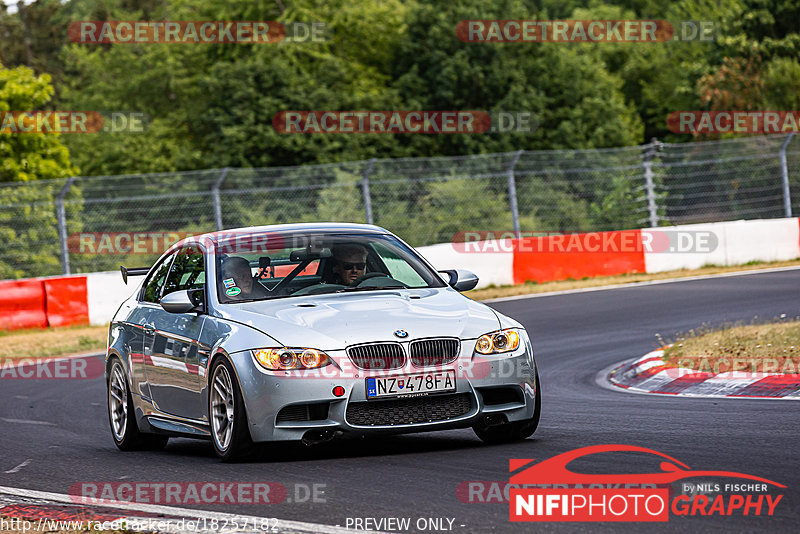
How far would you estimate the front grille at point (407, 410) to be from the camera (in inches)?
286

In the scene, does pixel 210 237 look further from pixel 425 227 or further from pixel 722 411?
pixel 425 227

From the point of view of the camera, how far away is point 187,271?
355 inches

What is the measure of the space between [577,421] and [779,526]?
3787mm

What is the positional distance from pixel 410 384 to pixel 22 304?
589 inches

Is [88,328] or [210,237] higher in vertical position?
[210,237]

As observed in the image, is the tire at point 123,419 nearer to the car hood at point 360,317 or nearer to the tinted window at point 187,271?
the tinted window at point 187,271

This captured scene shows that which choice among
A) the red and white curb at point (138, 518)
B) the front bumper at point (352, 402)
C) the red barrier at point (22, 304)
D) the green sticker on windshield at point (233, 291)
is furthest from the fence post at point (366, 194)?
the red and white curb at point (138, 518)

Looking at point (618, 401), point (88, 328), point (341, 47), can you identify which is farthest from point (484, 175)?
point (341, 47)

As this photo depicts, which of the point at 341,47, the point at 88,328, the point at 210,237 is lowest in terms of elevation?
the point at 88,328

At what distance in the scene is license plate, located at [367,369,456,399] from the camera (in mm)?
7219

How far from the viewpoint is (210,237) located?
8898 mm

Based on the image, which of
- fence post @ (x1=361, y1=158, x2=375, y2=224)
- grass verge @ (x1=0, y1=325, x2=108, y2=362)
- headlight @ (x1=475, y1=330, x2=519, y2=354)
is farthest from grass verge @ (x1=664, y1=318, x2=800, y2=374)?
fence post @ (x1=361, y1=158, x2=375, y2=224)

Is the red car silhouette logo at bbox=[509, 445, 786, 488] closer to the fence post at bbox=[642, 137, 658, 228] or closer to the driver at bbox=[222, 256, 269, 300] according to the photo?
the driver at bbox=[222, 256, 269, 300]

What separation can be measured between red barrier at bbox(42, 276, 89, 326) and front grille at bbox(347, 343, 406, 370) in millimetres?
14683
